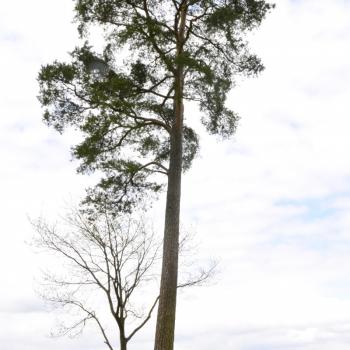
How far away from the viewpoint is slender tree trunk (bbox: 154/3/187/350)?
10307 millimetres

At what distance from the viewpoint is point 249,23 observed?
13.1 meters

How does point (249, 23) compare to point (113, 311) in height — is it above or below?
above

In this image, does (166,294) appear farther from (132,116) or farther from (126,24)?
(126,24)

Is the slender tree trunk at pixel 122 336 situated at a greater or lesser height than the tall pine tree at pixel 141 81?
lesser

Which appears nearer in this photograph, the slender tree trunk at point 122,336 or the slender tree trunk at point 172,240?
the slender tree trunk at point 172,240

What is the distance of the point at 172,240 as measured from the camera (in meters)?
10.9

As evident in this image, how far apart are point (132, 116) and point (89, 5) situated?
317 centimetres

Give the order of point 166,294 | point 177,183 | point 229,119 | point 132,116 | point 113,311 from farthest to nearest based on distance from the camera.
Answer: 1. point 113,311
2. point 229,119
3. point 132,116
4. point 177,183
5. point 166,294

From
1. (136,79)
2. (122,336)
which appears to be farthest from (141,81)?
(122,336)

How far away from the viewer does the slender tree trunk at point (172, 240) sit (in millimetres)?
10307

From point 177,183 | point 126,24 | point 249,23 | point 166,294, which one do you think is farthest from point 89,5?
point 166,294

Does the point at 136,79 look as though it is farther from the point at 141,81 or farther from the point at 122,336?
the point at 122,336

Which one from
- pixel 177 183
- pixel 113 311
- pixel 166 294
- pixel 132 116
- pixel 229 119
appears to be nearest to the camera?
pixel 166 294

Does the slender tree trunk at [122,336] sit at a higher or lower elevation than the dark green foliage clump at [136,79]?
lower
